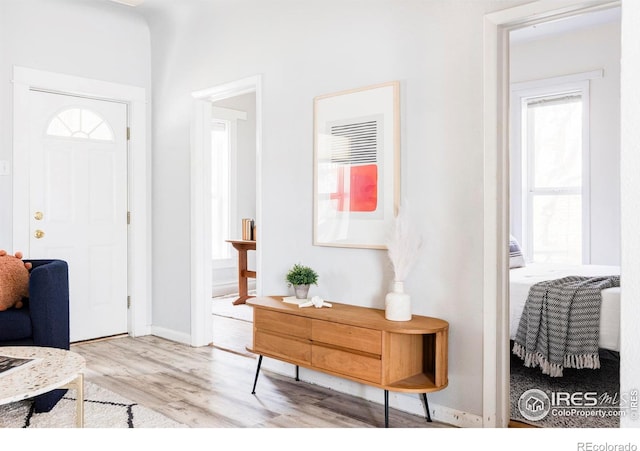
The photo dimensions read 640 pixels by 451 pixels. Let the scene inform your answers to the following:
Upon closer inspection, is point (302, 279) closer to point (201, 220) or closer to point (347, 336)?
point (347, 336)

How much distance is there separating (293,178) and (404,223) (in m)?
1.05

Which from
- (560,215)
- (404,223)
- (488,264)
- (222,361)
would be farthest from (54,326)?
(560,215)

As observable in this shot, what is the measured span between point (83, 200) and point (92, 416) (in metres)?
2.13

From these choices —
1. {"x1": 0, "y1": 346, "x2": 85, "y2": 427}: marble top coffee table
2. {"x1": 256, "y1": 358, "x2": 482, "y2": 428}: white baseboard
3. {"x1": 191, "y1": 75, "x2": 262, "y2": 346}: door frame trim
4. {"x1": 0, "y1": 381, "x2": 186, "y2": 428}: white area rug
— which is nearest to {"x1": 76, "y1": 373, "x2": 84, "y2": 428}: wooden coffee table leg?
{"x1": 0, "y1": 346, "x2": 85, "y2": 427}: marble top coffee table

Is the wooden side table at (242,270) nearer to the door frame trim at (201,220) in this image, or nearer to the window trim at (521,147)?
the door frame trim at (201,220)

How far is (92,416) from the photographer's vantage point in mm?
2594

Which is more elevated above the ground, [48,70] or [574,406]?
[48,70]

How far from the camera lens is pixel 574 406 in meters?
2.80

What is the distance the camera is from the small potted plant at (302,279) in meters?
3.03

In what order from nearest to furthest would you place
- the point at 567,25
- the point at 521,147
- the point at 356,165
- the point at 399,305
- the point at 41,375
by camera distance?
the point at 41,375 < the point at 399,305 < the point at 356,165 < the point at 567,25 < the point at 521,147

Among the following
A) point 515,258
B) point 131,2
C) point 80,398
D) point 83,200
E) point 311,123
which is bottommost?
point 80,398

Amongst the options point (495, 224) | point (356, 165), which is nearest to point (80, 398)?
point (356, 165)

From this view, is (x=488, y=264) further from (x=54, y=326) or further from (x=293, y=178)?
(x=54, y=326)

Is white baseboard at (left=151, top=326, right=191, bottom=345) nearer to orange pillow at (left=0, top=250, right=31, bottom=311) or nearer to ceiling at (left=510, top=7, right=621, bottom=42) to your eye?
orange pillow at (left=0, top=250, right=31, bottom=311)
